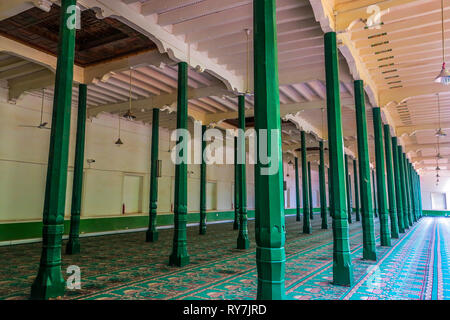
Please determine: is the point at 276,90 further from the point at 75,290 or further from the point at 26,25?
the point at 26,25

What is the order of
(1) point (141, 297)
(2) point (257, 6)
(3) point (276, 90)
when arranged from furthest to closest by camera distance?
(1) point (141, 297) → (2) point (257, 6) → (3) point (276, 90)

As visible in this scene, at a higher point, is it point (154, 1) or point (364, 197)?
point (154, 1)

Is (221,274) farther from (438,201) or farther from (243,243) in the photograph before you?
(438,201)

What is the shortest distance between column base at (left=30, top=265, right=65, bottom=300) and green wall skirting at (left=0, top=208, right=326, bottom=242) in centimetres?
678

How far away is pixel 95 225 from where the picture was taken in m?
12.6

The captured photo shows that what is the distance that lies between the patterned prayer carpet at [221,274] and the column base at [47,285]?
20cm

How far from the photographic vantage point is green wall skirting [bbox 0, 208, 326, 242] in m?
9.97

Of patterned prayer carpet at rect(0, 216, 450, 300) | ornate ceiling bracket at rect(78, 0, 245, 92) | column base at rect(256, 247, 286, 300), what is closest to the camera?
column base at rect(256, 247, 286, 300)

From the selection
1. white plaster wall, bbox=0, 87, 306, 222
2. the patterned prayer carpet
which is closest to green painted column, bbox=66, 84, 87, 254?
the patterned prayer carpet

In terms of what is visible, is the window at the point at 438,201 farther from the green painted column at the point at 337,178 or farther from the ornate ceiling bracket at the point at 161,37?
the green painted column at the point at 337,178

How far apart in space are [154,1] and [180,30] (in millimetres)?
935

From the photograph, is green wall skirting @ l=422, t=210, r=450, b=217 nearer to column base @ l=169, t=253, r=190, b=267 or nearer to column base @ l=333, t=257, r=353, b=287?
column base @ l=333, t=257, r=353, b=287

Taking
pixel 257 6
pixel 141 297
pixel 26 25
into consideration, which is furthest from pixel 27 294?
pixel 26 25

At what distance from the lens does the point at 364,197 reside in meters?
7.34
